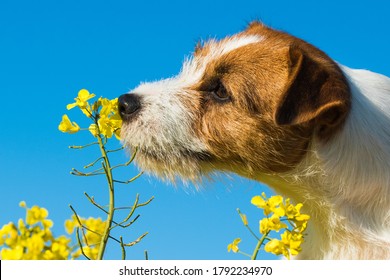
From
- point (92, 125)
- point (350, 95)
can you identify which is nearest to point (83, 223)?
point (92, 125)

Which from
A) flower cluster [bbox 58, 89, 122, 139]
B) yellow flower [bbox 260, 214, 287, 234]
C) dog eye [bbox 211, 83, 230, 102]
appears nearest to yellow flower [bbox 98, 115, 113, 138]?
flower cluster [bbox 58, 89, 122, 139]

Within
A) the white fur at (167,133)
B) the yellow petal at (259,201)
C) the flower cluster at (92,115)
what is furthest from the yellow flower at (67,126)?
the white fur at (167,133)

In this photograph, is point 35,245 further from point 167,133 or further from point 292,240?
point 167,133

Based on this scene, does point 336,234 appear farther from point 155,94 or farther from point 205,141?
point 155,94

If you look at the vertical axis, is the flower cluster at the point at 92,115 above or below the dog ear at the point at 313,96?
below

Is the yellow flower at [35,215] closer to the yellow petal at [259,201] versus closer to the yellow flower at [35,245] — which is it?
the yellow flower at [35,245]

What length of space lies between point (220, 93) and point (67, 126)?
139 cm

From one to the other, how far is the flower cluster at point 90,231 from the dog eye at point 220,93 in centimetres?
165

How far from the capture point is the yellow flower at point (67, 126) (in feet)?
8.11

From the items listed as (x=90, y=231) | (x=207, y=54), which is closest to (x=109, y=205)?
(x=90, y=231)

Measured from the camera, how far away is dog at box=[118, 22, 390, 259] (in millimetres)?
3305

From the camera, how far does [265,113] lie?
3494mm

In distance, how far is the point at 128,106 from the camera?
12.0 ft
